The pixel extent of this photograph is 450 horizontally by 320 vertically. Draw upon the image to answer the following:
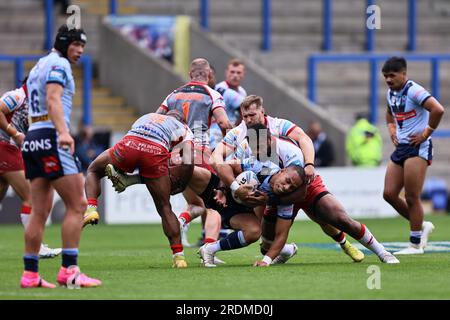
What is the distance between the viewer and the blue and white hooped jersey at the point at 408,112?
47.0 feet

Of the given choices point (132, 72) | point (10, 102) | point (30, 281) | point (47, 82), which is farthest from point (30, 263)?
point (132, 72)

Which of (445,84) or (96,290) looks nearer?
(96,290)

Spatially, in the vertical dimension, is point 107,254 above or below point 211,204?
below

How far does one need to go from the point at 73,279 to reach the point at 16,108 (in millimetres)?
4125

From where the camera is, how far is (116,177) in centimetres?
1330

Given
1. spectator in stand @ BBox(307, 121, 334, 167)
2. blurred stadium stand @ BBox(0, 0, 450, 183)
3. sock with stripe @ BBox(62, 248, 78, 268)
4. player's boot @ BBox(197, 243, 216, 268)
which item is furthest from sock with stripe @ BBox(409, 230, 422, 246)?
blurred stadium stand @ BBox(0, 0, 450, 183)

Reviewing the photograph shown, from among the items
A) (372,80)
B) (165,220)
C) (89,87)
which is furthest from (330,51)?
(165,220)

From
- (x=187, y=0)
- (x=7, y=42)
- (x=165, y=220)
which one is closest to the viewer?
(x=165, y=220)

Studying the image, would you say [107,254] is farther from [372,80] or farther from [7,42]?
[7,42]

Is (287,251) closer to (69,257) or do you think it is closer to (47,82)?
(69,257)

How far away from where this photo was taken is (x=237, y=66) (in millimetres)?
16625

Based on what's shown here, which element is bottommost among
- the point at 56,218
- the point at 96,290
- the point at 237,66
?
the point at 56,218

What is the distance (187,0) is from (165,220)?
1818 cm

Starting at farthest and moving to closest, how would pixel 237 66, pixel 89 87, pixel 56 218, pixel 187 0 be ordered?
pixel 187 0
pixel 89 87
pixel 56 218
pixel 237 66
